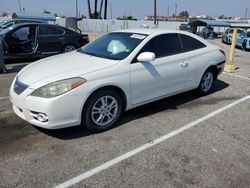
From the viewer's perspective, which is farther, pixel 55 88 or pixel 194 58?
pixel 194 58

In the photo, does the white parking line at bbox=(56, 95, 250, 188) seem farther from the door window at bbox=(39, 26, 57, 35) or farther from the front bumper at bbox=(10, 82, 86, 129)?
the door window at bbox=(39, 26, 57, 35)

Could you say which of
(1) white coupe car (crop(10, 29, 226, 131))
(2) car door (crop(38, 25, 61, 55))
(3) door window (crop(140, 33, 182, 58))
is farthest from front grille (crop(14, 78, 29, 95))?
(2) car door (crop(38, 25, 61, 55))

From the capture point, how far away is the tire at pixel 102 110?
3.87 metres

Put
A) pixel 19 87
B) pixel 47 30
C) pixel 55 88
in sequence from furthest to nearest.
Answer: pixel 47 30
pixel 19 87
pixel 55 88

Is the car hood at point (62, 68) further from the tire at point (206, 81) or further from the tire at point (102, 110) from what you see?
the tire at point (206, 81)

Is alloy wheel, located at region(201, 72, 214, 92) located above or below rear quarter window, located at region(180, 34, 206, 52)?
below

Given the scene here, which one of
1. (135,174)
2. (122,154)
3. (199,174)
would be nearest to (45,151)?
(122,154)

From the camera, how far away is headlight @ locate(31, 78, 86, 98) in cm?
359

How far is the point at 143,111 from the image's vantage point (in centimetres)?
496

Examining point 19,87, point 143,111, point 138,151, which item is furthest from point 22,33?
point 138,151

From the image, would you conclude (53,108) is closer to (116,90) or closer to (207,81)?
(116,90)

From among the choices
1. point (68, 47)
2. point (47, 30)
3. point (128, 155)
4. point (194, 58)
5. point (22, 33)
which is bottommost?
point (128, 155)

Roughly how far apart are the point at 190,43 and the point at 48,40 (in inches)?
229

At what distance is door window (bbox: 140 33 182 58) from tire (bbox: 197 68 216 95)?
1085mm
